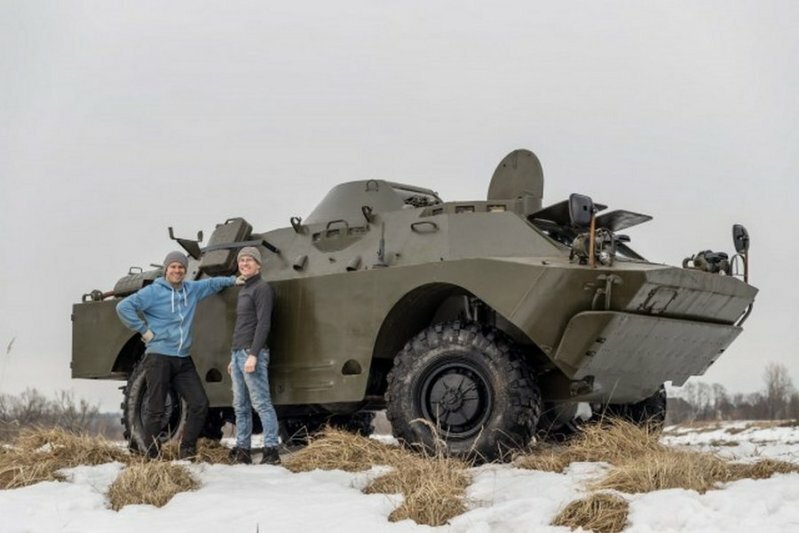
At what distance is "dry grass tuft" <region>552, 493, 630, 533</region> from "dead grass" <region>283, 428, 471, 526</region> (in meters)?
0.65

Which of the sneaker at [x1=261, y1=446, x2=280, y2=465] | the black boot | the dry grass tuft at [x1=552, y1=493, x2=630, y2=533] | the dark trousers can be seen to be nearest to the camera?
the dry grass tuft at [x1=552, y1=493, x2=630, y2=533]

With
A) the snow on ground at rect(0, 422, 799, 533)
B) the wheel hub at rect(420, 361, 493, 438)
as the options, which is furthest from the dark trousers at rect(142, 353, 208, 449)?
the wheel hub at rect(420, 361, 493, 438)

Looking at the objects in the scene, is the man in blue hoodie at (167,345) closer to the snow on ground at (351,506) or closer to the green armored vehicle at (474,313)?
the green armored vehicle at (474,313)

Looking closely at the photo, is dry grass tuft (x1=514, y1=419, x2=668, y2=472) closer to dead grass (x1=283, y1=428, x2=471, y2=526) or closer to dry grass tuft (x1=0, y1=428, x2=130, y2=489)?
dead grass (x1=283, y1=428, x2=471, y2=526)

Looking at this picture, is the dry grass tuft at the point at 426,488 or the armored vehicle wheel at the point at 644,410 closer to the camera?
the dry grass tuft at the point at 426,488

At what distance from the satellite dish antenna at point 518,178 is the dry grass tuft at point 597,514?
4326 millimetres

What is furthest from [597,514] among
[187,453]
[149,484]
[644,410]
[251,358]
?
[644,410]

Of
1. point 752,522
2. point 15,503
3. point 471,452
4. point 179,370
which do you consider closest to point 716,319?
point 471,452

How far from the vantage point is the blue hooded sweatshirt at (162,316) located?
8.75 meters

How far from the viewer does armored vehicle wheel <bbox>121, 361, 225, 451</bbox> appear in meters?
10.2

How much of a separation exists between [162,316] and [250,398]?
1.01 m

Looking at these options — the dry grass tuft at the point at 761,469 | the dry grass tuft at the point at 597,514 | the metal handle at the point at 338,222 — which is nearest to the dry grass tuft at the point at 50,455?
the metal handle at the point at 338,222

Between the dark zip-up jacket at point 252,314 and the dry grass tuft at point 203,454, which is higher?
the dark zip-up jacket at point 252,314

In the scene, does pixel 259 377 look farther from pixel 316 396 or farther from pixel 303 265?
pixel 303 265
